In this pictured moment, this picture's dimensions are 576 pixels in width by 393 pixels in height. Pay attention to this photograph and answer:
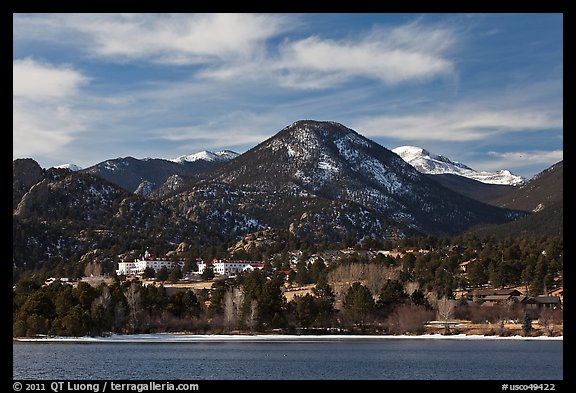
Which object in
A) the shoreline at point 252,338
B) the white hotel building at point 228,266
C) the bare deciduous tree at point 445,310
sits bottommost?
the shoreline at point 252,338

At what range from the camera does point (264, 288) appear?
10138 centimetres

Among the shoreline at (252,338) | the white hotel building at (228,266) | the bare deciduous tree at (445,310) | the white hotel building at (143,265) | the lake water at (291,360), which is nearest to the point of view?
the lake water at (291,360)

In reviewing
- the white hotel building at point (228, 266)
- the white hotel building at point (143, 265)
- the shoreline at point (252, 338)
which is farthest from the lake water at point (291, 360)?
the white hotel building at point (143, 265)

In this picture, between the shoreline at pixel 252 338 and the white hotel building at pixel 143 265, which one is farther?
the white hotel building at pixel 143 265

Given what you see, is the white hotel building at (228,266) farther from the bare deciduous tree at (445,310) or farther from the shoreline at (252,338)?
the shoreline at (252,338)

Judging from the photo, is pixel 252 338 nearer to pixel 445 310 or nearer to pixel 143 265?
pixel 445 310

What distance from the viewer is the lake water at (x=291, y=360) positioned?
5322cm

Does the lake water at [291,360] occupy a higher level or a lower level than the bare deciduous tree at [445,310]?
lower

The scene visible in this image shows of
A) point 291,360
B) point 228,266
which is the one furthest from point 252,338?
point 228,266

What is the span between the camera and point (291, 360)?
215 feet

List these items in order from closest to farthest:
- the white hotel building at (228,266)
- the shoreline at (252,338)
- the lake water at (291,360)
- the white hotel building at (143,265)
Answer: the lake water at (291,360) < the shoreline at (252,338) < the white hotel building at (228,266) < the white hotel building at (143,265)
